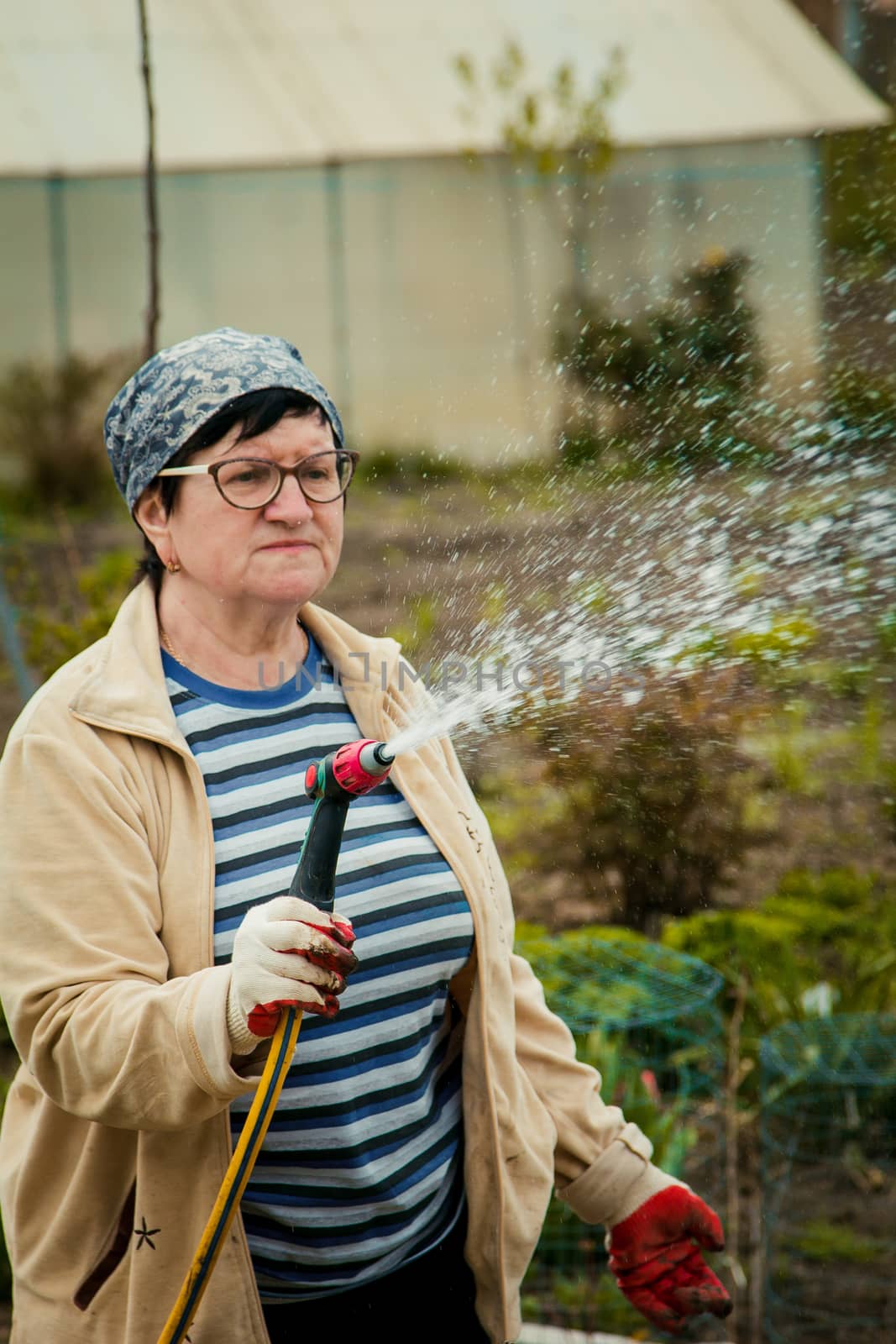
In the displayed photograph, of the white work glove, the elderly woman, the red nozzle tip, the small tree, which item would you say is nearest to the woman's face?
the elderly woman

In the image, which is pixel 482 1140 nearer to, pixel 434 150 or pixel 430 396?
pixel 430 396

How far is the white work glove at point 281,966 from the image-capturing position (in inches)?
62.8

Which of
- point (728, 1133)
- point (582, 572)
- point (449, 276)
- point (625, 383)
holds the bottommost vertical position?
point (728, 1133)

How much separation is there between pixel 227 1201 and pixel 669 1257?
96cm

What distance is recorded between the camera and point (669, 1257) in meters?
2.29

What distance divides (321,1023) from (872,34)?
39.6ft

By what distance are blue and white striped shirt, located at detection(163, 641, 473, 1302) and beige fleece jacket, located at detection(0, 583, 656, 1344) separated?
0.05 metres

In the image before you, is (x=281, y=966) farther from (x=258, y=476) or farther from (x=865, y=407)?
(x=865, y=407)

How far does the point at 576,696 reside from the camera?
9.58ft

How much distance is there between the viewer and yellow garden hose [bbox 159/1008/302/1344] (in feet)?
5.51

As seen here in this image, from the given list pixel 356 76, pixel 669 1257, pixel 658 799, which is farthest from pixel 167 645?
pixel 356 76

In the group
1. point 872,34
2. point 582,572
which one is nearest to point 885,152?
point 872,34

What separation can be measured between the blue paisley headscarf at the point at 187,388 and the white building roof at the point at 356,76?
29.3ft

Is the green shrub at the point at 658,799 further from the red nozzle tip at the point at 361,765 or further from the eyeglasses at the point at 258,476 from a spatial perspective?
the red nozzle tip at the point at 361,765
